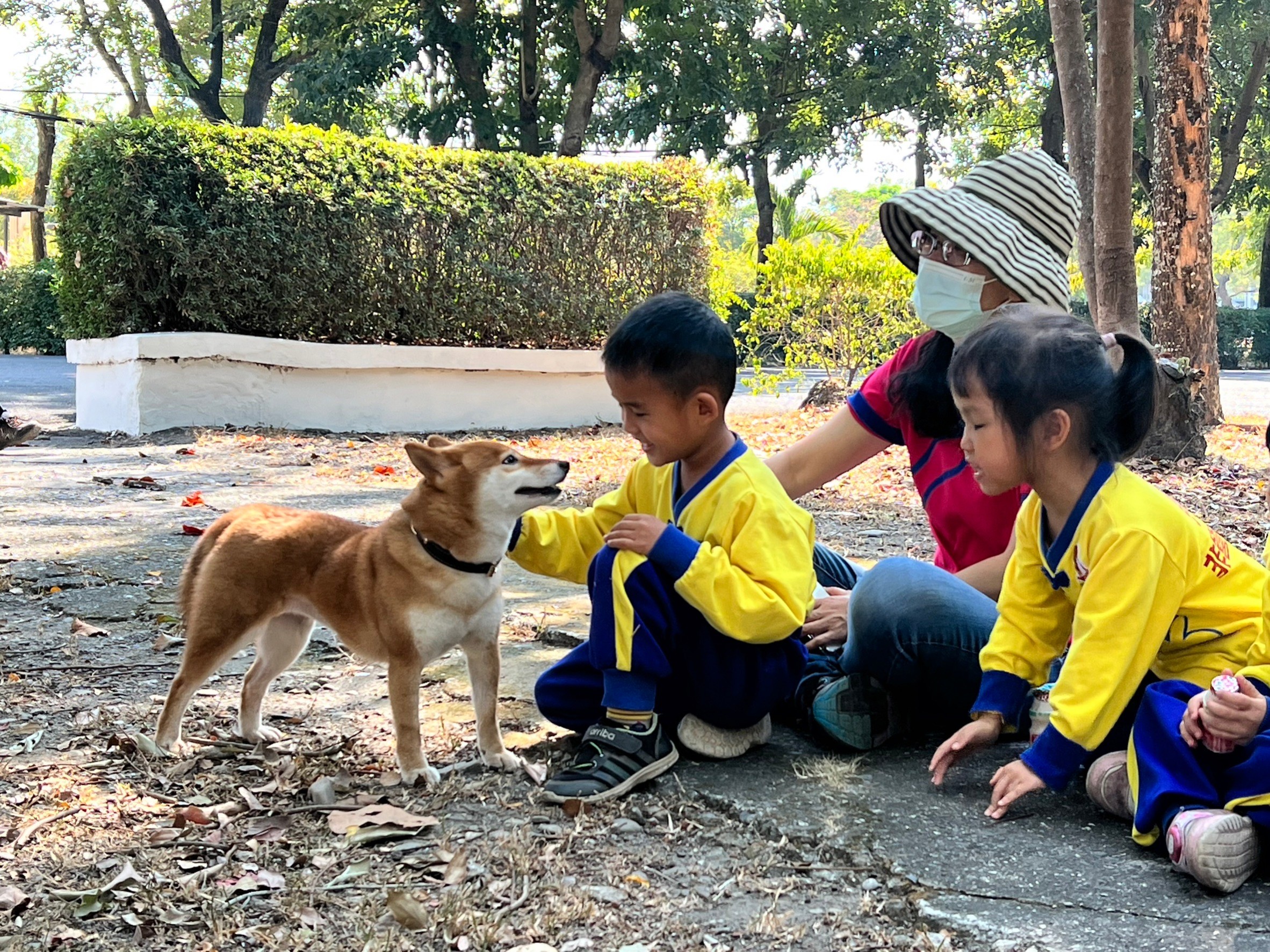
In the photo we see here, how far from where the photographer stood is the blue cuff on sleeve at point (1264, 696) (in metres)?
2.29

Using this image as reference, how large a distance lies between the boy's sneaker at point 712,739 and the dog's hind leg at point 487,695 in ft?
1.46

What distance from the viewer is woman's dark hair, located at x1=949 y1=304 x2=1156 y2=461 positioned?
2.55 meters

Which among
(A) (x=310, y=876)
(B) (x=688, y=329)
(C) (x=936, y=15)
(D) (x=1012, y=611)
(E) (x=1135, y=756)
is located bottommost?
(A) (x=310, y=876)

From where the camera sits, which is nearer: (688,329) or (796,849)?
(796,849)

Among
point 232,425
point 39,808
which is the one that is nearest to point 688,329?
point 39,808

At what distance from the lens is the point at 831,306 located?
12977mm

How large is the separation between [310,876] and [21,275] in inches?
1114

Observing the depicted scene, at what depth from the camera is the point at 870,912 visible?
2.25 metres

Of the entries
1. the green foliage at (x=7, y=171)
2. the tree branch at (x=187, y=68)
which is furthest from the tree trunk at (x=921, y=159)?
the green foliage at (x=7, y=171)

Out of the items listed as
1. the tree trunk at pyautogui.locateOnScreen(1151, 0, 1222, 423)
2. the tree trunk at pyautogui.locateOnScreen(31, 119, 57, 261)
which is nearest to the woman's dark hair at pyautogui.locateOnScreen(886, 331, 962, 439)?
the tree trunk at pyautogui.locateOnScreen(1151, 0, 1222, 423)

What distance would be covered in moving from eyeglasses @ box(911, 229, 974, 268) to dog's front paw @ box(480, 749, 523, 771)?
180 centimetres

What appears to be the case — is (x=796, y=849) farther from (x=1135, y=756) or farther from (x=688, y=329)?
(x=688, y=329)

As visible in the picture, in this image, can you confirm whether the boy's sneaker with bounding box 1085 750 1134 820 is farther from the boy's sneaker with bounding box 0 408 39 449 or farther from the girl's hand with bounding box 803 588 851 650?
the boy's sneaker with bounding box 0 408 39 449

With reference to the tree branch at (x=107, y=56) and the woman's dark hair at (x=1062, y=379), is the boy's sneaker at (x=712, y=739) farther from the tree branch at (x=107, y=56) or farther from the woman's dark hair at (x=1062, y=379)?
the tree branch at (x=107, y=56)
